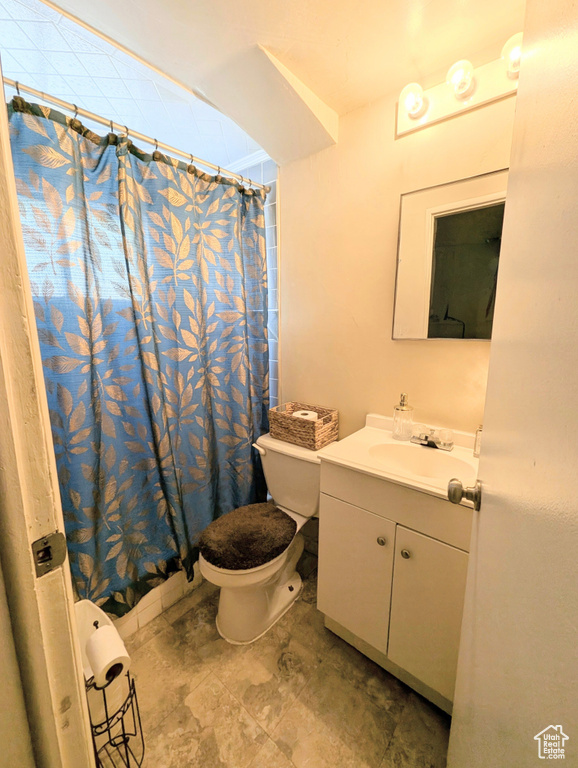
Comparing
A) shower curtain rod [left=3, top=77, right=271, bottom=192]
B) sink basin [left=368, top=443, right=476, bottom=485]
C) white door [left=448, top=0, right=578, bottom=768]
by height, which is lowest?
sink basin [left=368, top=443, right=476, bottom=485]

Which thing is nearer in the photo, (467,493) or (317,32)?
(467,493)

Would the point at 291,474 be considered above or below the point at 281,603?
above

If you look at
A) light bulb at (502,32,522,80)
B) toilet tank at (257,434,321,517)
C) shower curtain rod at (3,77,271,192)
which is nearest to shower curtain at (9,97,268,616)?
shower curtain rod at (3,77,271,192)

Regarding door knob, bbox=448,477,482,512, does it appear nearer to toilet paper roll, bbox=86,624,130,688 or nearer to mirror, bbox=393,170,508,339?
mirror, bbox=393,170,508,339

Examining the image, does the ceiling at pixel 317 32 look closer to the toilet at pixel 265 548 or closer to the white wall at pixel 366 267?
the white wall at pixel 366 267

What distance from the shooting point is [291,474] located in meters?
1.46

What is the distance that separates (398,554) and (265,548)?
521 millimetres

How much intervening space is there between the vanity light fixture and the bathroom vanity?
1178 millimetres

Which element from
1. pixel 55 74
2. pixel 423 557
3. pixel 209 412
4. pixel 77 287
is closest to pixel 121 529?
pixel 209 412

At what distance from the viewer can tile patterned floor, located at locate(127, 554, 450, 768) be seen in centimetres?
95

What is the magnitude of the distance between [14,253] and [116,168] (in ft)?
3.40

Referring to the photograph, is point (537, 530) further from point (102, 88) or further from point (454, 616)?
point (102, 88)

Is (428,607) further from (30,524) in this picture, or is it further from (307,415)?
Answer: (30,524)

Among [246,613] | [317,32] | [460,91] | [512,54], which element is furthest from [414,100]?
[246,613]
